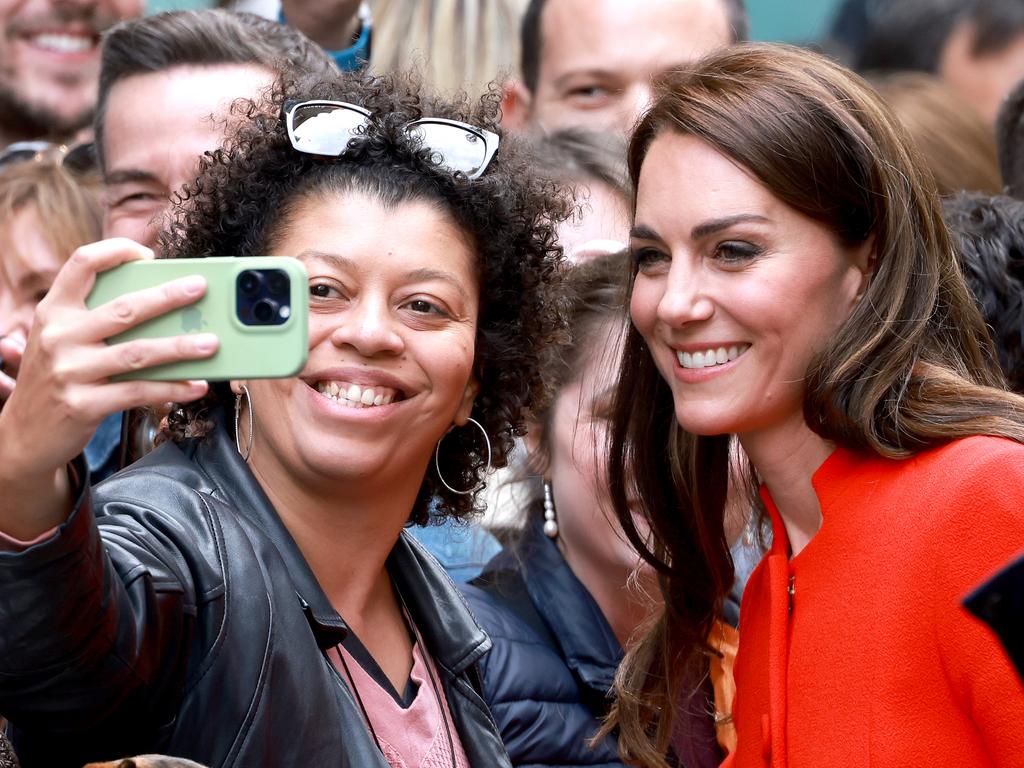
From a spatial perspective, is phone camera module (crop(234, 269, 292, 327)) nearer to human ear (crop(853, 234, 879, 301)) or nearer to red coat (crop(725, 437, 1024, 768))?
red coat (crop(725, 437, 1024, 768))

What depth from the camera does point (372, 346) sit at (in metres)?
2.71

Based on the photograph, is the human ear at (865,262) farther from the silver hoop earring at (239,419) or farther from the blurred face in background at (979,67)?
the blurred face in background at (979,67)

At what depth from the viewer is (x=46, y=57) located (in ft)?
15.9

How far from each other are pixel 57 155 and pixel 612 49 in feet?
6.36

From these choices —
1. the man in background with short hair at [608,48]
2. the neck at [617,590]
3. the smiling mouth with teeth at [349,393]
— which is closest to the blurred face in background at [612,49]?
the man in background with short hair at [608,48]

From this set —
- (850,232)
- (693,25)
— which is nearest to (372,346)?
(850,232)

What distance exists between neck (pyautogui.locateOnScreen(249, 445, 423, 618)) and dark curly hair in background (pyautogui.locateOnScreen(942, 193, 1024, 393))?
4.81ft

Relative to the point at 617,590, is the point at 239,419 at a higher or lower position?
higher

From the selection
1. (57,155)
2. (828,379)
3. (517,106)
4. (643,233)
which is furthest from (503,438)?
(517,106)

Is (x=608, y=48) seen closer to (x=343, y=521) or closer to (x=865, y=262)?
(x=865, y=262)

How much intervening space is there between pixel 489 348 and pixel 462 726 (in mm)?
823

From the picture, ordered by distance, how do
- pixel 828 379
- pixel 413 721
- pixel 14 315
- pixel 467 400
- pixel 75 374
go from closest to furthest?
1. pixel 75 374
2. pixel 828 379
3. pixel 413 721
4. pixel 467 400
5. pixel 14 315

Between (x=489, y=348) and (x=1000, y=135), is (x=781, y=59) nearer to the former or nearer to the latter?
(x=489, y=348)

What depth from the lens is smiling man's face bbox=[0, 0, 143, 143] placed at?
4793 millimetres
